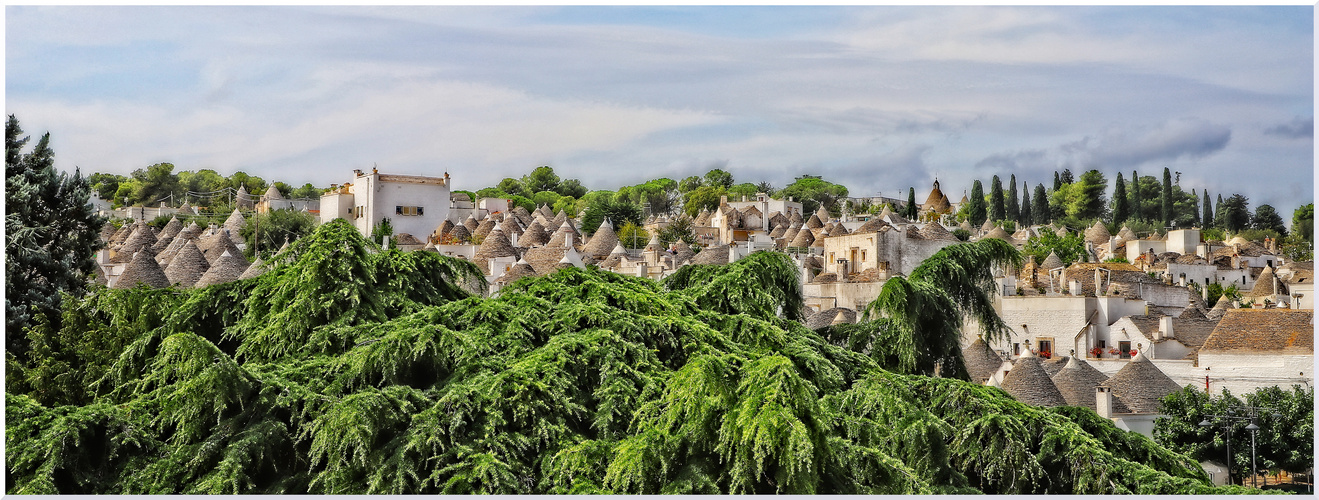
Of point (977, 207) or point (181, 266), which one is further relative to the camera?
point (977, 207)

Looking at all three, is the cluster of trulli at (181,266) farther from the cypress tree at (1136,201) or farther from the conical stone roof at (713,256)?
the cypress tree at (1136,201)

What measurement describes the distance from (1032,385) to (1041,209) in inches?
2857

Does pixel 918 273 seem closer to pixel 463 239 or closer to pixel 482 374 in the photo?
pixel 482 374

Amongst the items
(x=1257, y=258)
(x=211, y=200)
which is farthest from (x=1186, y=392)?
(x=211, y=200)

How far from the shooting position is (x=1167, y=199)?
90.8m

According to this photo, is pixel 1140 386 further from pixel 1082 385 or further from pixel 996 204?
pixel 996 204

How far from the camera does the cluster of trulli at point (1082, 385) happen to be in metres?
25.6

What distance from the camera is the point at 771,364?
27.8 ft

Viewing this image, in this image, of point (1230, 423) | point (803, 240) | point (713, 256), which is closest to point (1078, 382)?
point (1230, 423)

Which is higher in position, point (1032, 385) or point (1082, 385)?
point (1032, 385)

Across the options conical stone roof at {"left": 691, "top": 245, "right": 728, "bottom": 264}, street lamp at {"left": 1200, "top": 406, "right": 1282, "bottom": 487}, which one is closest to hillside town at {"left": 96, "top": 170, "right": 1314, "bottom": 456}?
conical stone roof at {"left": 691, "top": 245, "right": 728, "bottom": 264}

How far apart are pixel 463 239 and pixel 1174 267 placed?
36.8 m

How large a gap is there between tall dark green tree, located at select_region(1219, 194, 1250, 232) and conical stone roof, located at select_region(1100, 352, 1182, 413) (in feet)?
232

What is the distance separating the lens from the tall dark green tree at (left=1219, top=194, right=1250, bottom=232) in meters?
90.7
